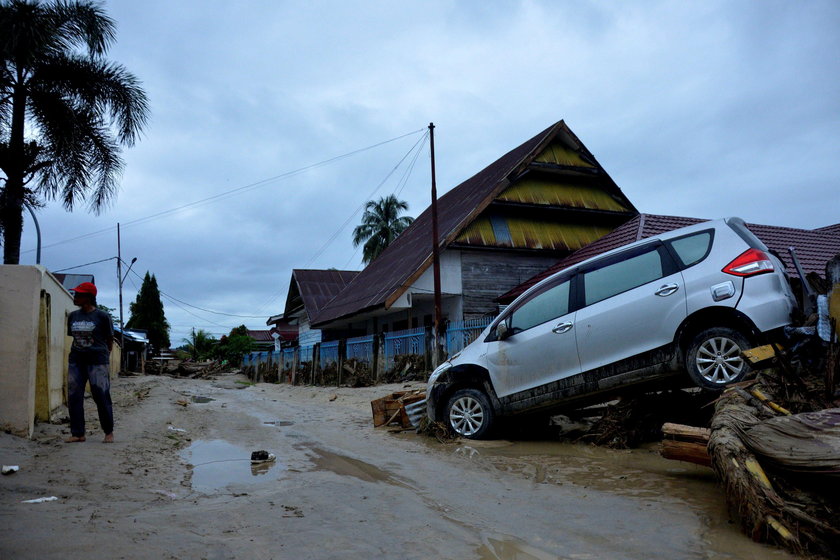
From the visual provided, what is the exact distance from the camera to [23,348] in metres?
5.90

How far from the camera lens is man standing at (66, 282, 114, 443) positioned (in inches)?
234

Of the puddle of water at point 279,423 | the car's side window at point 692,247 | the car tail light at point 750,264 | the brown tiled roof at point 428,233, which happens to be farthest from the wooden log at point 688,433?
the brown tiled roof at point 428,233

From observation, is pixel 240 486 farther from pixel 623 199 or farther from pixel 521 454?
pixel 623 199

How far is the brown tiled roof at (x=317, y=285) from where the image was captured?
32.6 m

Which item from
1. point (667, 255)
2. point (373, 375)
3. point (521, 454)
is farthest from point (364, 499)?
point (373, 375)

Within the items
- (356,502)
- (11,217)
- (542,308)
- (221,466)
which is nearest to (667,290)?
(542,308)

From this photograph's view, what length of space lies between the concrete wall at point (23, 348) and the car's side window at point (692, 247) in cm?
664

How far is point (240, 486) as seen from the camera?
4785 mm

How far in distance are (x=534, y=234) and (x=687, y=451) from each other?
16782 mm

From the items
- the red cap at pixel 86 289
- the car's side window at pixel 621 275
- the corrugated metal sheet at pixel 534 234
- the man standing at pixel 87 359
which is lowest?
the man standing at pixel 87 359

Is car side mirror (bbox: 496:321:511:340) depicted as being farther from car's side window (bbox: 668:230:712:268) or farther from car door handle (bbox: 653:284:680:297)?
car's side window (bbox: 668:230:712:268)

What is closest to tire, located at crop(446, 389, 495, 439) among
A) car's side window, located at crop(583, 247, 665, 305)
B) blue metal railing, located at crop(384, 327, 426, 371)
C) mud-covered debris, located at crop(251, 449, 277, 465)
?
car's side window, located at crop(583, 247, 665, 305)

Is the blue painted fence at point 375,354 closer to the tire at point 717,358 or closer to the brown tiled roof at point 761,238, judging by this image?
the brown tiled roof at point 761,238

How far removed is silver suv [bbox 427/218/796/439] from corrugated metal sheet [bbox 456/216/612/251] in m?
12.6
